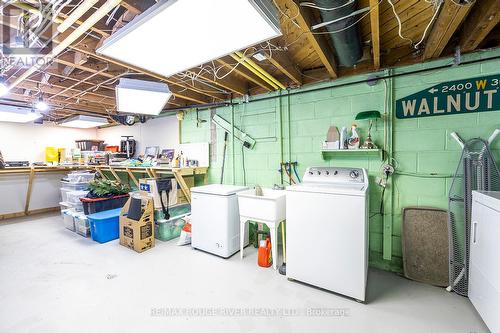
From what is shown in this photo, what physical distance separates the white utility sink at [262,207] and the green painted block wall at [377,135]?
2.24 ft

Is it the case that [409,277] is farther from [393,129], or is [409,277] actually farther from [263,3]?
[263,3]

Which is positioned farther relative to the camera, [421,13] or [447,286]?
[447,286]

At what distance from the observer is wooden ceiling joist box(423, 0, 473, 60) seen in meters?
1.45

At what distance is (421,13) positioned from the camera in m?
1.76

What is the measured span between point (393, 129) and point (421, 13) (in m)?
1.07

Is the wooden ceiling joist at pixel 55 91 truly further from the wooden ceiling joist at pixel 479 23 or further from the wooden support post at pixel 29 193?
the wooden ceiling joist at pixel 479 23

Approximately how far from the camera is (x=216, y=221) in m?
2.87

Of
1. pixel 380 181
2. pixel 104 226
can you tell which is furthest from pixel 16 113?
pixel 380 181

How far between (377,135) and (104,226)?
13.2ft

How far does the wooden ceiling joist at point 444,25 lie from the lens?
1451 millimetres

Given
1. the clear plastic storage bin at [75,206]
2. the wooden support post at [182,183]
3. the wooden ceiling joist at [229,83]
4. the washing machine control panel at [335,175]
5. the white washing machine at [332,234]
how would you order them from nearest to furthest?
the white washing machine at [332,234] < the washing machine control panel at [335,175] < the wooden ceiling joist at [229,83] < the wooden support post at [182,183] < the clear plastic storage bin at [75,206]

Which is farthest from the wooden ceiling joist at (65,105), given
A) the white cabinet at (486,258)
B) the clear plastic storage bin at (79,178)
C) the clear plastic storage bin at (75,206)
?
the white cabinet at (486,258)

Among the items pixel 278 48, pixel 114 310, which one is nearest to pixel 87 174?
pixel 114 310

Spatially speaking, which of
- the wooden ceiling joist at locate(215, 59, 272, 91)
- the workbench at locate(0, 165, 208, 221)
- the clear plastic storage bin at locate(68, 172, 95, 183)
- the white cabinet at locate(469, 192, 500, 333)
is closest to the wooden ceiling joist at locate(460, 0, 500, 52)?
the white cabinet at locate(469, 192, 500, 333)
